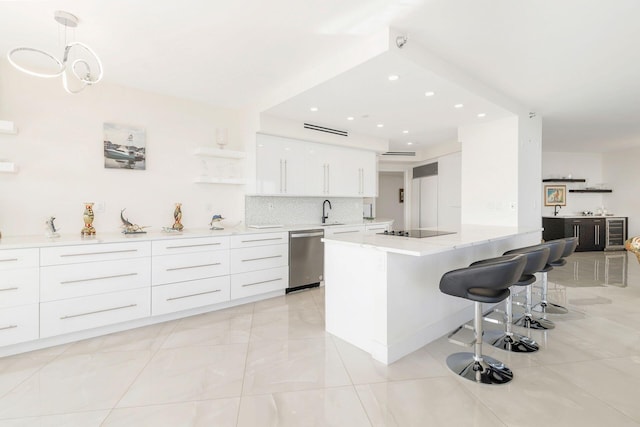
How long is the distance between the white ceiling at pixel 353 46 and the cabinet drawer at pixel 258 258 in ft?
5.75

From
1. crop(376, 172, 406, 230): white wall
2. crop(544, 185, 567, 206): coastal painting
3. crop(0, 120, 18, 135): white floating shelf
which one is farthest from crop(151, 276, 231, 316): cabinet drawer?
crop(544, 185, 567, 206): coastal painting

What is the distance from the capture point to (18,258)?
238 cm

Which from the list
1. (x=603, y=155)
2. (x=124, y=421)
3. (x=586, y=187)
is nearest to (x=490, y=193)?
(x=124, y=421)

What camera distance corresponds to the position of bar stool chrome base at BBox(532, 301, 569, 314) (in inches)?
130

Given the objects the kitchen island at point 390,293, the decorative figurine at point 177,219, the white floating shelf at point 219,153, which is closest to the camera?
the kitchen island at point 390,293

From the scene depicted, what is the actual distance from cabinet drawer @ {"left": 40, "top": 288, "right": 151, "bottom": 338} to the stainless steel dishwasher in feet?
5.56

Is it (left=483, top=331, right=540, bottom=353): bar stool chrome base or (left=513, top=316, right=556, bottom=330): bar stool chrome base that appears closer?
(left=483, top=331, right=540, bottom=353): bar stool chrome base

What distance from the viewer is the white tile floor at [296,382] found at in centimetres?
171

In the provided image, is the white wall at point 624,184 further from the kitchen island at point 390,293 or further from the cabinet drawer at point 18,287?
the cabinet drawer at point 18,287

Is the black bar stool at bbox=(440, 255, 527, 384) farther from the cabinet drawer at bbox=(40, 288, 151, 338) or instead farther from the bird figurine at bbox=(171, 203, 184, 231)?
the bird figurine at bbox=(171, 203, 184, 231)

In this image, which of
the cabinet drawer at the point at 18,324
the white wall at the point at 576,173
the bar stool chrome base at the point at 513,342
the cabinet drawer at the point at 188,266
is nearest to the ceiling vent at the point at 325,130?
the cabinet drawer at the point at 188,266

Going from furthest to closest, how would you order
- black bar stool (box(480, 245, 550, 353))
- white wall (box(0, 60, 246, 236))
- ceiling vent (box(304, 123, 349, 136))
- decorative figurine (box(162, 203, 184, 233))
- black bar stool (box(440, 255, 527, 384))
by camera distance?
1. ceiling vent (box(304, 123, 349, 136))
2. decorative figurine (box(162, 203, 184, 233))
3. white wall (box(0, 60, 246, 236))
4. black bar stool (box(480, 245, 550, 353))
5. black bar stool (box(440, 255, 527, 384))

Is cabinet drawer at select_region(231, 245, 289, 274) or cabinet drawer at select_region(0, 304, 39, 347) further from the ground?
cabinet drawer at select_region(231, 245, 289, 274)

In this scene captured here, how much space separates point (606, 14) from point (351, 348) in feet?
10.2
